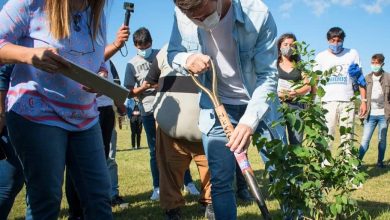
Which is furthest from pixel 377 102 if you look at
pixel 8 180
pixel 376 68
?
pixel 8 180

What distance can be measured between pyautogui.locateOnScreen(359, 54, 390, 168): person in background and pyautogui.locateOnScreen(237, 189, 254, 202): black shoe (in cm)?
371

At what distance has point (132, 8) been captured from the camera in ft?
14.1

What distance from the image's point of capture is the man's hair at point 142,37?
5.53m

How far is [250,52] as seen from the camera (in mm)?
2586

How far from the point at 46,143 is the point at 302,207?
1341 mm

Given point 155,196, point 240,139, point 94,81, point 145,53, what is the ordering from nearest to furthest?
1. point 94,81
2. point 240,139
3. point 155,196
4. point 145,53

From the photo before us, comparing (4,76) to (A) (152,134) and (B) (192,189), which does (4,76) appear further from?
(B) (192,189)

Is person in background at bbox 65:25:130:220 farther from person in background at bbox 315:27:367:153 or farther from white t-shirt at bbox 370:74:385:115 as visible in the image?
white t-shirt at bbox 370:74:385:115

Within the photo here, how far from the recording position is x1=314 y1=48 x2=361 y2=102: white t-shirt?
19.7ft

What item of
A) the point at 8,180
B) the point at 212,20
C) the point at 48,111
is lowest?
the point at 8,180

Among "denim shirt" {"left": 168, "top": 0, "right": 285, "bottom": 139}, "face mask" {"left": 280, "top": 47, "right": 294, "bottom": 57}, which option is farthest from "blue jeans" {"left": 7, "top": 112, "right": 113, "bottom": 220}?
"face mask" {"left": 280, "top": 47, "right": 294, "bottom": 57}

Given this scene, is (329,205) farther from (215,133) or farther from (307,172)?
(215,133)

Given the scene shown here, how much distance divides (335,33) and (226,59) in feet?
13.2

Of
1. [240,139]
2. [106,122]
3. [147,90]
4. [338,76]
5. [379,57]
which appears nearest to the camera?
[240,139]
